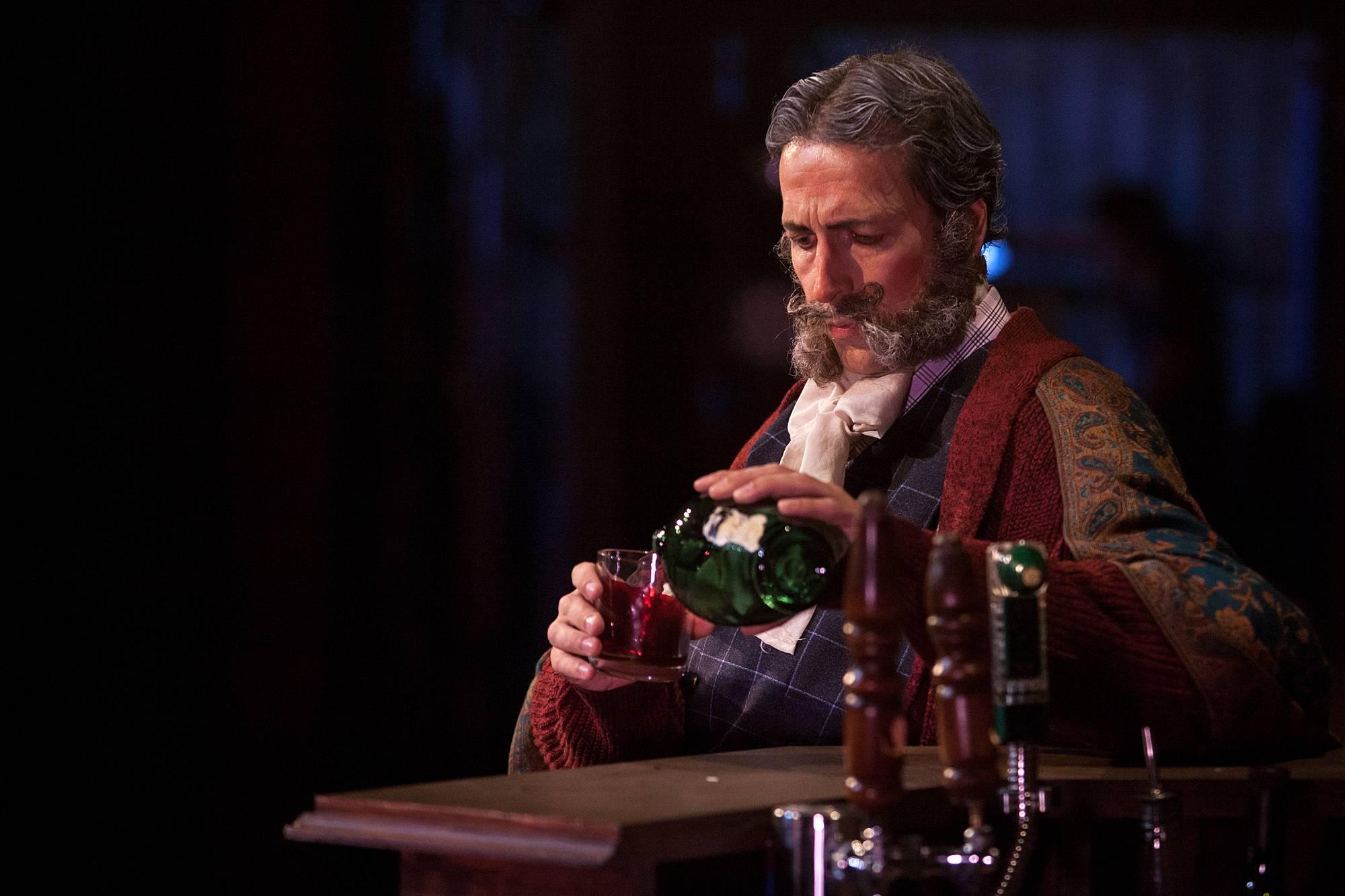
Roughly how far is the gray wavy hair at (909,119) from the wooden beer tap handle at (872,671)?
2.98 feet

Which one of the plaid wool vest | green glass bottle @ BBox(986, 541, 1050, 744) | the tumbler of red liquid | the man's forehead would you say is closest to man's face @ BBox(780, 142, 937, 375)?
the man's forehead

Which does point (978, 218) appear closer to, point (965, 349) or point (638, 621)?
point (965, 349)

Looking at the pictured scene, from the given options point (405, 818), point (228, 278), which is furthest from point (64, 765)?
point (405, 818)

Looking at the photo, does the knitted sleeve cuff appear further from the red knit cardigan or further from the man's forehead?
the man's forehead

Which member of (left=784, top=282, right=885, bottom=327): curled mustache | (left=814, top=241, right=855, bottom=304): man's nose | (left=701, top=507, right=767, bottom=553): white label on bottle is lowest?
(left=701, top=507, right=767, bottom=553): white label on bottle

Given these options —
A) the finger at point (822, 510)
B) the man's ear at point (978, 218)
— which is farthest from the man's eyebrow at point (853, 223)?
the finger at point (822, 510)

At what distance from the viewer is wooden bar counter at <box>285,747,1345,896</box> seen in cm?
108

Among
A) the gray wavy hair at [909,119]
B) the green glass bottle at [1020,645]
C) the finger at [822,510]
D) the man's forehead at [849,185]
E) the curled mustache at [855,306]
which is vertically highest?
the gray wavy hair at [909,119]

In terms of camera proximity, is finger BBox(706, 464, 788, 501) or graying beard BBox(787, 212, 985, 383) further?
graying beard BBox(787, 212, 985, 383)

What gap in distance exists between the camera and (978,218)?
6.35ft

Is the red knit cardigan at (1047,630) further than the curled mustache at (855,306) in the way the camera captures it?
No

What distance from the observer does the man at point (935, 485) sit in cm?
137

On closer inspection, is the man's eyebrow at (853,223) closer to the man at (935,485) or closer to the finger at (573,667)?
the man at (935,485)

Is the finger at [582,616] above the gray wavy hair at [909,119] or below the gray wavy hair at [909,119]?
below
